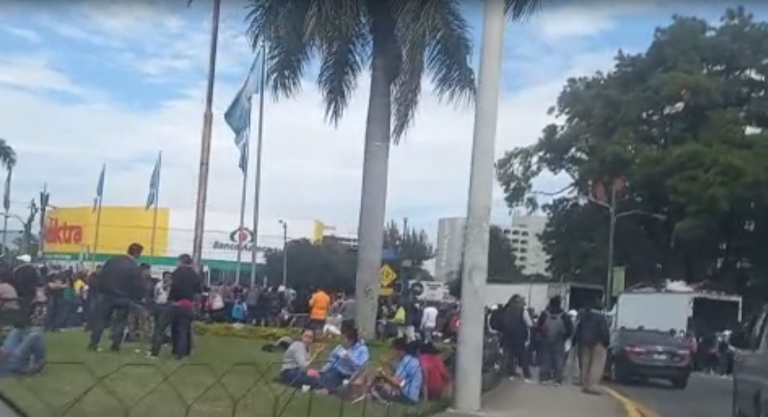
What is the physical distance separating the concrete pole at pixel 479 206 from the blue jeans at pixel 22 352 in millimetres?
5105

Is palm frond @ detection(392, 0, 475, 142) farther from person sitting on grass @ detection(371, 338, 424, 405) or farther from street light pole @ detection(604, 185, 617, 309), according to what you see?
street light pole @ detection(604, 185, 617, 309)

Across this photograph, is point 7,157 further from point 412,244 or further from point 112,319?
point 112,319

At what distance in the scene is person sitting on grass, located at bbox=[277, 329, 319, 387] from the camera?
50.1 ft

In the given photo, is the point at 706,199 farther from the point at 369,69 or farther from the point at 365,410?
the point at 365,410

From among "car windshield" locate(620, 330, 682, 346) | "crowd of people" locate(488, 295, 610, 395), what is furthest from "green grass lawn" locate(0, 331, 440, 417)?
"car windshield" locate(620, 330, 682, 346)

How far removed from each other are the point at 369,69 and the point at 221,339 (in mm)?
6057

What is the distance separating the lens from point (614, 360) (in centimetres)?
2780

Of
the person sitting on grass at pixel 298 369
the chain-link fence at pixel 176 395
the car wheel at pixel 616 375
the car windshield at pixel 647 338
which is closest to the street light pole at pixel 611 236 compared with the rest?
the car windshield at pixel 647 338

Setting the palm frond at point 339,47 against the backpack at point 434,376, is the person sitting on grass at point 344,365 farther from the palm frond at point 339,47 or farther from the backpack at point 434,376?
the palm frond at point 339,47

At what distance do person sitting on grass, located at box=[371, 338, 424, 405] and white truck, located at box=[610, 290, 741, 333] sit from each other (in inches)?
1036

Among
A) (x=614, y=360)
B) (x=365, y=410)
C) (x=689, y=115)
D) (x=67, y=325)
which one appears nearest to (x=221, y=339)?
(x=67, y=325)

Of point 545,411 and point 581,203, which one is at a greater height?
point 581,203

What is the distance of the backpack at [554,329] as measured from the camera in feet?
76.6

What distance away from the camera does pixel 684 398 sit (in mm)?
24328
